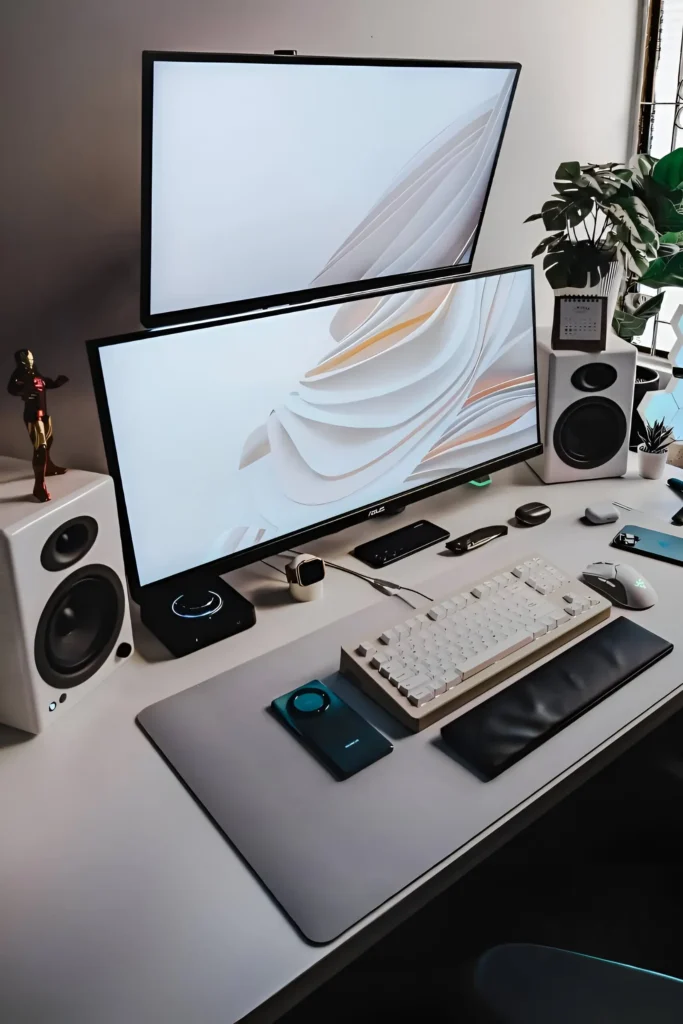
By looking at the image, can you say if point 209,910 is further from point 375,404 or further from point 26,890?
point 375,404

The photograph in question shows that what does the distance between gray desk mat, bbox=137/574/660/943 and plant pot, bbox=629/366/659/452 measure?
2.94 ft

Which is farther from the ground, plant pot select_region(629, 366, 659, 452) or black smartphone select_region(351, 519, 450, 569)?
plant pot select_region(629, 366, 659, 452)

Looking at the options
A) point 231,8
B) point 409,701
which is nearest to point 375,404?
point 409,701

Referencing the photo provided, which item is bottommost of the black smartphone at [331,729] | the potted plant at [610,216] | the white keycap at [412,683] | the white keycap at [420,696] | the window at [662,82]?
the black smartphone at [331,729]

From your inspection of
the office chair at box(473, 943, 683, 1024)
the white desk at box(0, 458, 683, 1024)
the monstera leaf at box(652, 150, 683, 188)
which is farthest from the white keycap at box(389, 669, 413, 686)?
the monstera leaf at box(652, 150, 683, 188)

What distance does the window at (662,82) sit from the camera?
1898 mm

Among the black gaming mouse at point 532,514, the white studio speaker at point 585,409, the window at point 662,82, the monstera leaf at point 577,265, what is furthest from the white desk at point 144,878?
the window at point 662,82

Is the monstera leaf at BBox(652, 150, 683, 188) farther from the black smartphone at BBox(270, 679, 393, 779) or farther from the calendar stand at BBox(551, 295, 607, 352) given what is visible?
the black smartphone at BBox(270, 679, 393, 779)

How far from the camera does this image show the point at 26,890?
778 mm

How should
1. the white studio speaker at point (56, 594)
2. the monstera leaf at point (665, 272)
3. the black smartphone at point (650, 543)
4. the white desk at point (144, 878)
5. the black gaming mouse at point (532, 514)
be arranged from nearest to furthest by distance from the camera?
the white desk at point (144, 878) → the white studio speaker at point (56, 594) → the black smartphone at point (650, 543) → the black gaming mouse at point (532, 514) → the monstera leaf at point (665, 272)

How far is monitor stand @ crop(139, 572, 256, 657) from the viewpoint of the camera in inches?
44.1

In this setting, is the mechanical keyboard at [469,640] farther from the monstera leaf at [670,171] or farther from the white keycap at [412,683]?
the monstera leaf at [670,171]

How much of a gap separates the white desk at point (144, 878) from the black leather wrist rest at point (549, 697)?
0.09 ft

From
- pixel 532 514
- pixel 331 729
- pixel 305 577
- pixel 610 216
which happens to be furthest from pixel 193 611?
pixel 610 216
